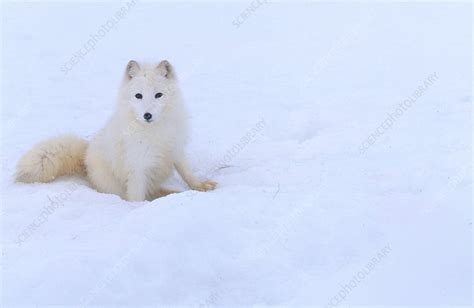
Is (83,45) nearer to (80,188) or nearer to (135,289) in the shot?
(80,188)

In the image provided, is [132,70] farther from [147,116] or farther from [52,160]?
[52,160]

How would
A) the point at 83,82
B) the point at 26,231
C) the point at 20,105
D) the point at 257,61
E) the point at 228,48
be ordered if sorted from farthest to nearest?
the point at 228,48 < the point at 257,61 < the point at 83,82 < the point at 20,105 < the point at 26,231

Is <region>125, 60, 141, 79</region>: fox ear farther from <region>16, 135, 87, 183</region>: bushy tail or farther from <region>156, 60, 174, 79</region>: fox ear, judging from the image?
<region>16, 135, 87, 183</region>: bushy tail

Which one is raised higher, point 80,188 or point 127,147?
point 127,147

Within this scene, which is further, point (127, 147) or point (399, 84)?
point (399, 84)

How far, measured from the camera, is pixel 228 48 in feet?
39.2

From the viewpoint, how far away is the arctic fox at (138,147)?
5539 mm

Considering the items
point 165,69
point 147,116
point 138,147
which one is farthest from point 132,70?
point 138,147

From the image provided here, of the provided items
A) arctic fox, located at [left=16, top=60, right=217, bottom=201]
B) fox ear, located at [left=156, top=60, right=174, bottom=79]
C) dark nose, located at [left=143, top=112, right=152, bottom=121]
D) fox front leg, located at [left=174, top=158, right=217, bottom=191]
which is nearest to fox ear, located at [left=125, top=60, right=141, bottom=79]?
arctic fox, located at [left=16, top=60, right=217, bottom=201]

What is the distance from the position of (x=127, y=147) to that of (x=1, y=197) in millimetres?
1212

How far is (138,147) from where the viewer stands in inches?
220

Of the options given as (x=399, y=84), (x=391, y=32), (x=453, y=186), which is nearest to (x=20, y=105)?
(x=399, y=84)

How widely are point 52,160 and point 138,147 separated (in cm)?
95

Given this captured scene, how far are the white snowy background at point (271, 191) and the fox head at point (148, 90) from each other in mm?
827
